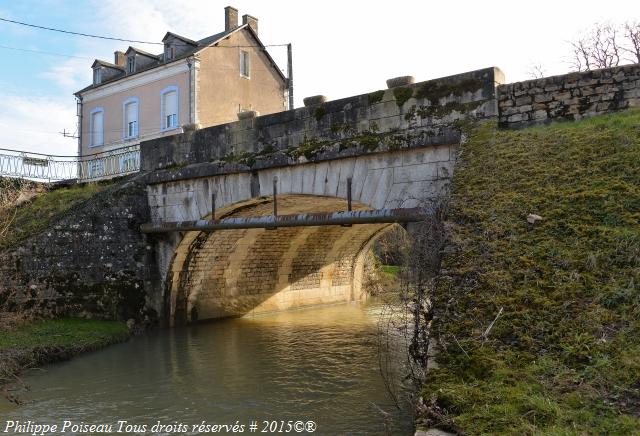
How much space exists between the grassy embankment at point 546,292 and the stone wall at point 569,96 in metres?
0.45

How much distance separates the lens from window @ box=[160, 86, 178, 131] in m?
21.0

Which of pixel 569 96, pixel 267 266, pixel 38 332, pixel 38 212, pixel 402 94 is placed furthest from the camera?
pixel 267 266

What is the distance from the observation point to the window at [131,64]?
23.4 m

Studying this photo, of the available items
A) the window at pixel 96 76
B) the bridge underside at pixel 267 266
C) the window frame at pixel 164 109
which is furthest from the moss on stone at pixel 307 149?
the window at pixel 96 76

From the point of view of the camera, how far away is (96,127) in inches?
960

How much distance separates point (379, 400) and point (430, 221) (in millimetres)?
2105

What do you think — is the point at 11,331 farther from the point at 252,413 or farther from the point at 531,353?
the point at 531,353

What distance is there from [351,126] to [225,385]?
4.08 metres

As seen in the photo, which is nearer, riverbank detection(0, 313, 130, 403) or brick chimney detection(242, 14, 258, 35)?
riverbank detection(0, 313, 130, 403)

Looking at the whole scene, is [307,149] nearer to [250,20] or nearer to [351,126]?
[351,126]

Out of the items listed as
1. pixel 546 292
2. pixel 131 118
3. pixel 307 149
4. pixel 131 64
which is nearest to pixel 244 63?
pixel 131 64

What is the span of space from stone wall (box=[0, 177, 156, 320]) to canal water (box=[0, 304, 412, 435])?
3.37ft

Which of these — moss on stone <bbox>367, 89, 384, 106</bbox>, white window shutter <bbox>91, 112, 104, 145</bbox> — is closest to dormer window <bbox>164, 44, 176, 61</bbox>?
white window shutter <bbox>91, 112, 104, 145</bbox>

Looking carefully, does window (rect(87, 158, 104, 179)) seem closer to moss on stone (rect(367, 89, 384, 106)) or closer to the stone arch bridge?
the stone arch bridge
